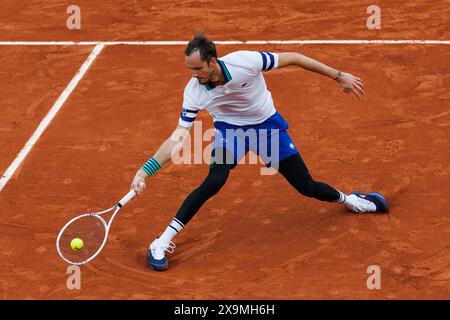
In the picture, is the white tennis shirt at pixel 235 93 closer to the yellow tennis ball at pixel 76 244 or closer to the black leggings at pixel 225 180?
the black leggings at pixel 225 180

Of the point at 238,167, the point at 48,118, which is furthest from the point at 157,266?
the point at 48,118

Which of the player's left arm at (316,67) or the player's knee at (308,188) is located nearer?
the player's left arm at (316,67)

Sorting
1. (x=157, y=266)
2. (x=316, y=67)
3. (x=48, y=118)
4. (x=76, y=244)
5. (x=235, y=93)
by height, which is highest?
(x=48, y=118)

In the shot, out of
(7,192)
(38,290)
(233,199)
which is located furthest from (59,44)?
(38,290)

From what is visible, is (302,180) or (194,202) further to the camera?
(302,180)

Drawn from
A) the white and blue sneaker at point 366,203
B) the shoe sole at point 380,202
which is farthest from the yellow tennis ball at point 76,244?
the shoe sole at point 380,202

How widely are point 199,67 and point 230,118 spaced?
0.75 meters

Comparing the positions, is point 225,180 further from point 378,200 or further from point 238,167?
point 238,167

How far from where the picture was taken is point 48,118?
11484 millimetres

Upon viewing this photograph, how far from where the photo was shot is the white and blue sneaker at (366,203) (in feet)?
30.6

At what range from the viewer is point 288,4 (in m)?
14.4

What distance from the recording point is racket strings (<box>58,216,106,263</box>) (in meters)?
8.62

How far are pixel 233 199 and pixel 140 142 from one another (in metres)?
1.67

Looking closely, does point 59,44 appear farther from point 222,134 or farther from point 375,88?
point 222,134
